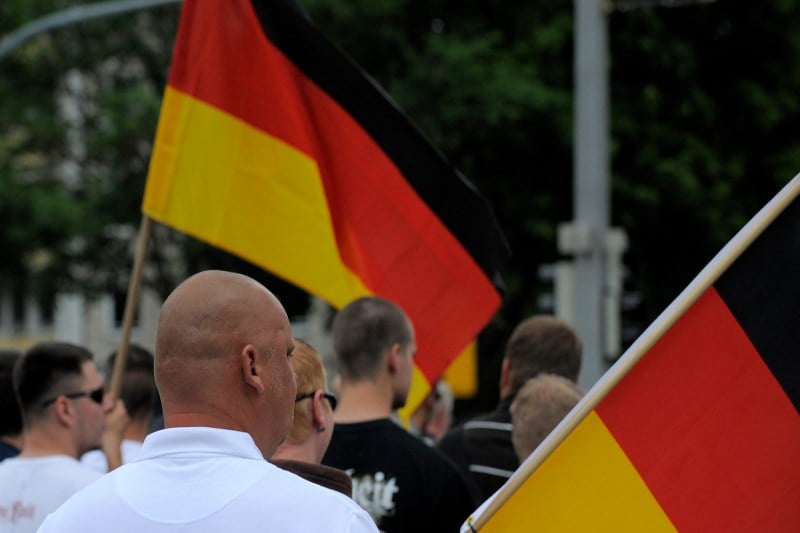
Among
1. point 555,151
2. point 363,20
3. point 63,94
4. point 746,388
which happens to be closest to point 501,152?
point 555,151

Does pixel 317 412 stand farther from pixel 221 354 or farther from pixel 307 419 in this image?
pixel 221 354

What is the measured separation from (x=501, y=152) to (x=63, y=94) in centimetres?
688

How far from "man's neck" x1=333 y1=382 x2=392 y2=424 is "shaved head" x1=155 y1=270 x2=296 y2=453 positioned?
207 centimetres

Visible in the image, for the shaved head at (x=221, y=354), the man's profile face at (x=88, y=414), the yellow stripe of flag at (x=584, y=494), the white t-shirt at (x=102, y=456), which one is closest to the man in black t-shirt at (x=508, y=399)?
the man's profile face at (x=88, y=414)

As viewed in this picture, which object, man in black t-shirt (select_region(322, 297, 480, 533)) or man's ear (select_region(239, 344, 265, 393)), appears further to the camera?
man in black t-shirt (select_region(322, 297, 480, 533))

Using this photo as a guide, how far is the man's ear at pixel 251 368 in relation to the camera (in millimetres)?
2287

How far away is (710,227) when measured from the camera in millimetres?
20188

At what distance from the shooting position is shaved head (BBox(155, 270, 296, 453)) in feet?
7.50

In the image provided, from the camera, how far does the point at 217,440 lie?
225 centimetres

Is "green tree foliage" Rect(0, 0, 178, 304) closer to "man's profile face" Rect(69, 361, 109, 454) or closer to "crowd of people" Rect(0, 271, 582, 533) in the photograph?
"crowd of people" Rect(0, 271, 582, 533)

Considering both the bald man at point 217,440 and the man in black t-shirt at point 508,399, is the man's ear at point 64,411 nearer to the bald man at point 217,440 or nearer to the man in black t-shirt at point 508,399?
the man in black t-shirt at point 508,399

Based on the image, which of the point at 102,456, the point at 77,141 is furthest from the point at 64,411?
the point at 77,141

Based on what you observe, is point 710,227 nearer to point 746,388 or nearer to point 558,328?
point 558,328

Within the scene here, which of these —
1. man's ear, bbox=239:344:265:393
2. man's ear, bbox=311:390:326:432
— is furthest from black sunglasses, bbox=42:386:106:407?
man's ear, bbox=239:344:265:393
